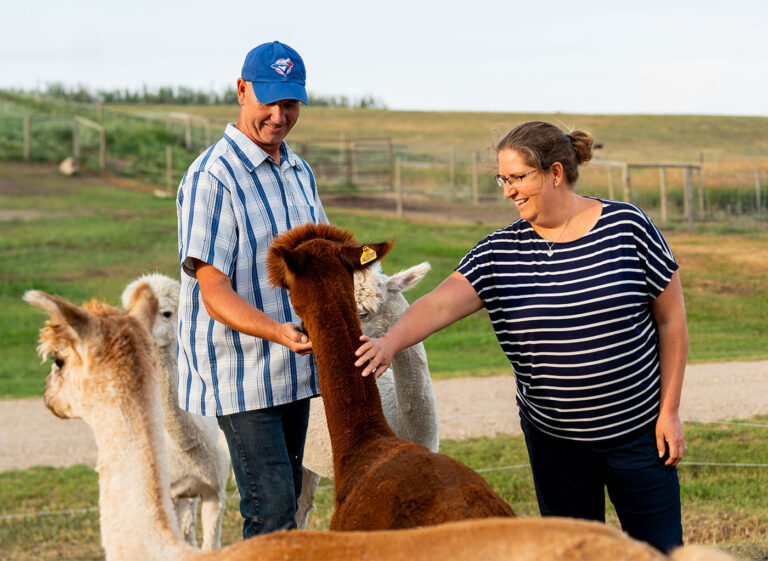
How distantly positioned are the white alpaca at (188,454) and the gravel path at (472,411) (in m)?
4.45

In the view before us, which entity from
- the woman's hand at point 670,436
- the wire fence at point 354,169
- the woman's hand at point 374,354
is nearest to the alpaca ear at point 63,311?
the woman's hand at point 374,354

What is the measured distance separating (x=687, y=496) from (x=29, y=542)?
5110 millimetres

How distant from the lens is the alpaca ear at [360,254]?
3.56 m

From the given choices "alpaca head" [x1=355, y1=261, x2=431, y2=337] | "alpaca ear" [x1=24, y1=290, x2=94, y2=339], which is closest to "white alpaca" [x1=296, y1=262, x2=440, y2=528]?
"alpaca head" [x1=355, y1=261, x2=431, y2=337]

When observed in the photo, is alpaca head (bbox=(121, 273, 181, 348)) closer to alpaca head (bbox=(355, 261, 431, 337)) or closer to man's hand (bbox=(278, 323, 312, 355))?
alpaca head (bbox=(355, 261, 431, 337))

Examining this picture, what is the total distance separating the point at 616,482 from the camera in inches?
139

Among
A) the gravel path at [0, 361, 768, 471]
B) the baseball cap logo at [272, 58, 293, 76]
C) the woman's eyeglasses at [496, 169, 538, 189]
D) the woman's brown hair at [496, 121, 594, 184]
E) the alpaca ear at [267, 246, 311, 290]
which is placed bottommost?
the gravel path at [0, 361, 768, 471]

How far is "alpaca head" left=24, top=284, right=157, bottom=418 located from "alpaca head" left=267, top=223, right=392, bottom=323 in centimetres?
75

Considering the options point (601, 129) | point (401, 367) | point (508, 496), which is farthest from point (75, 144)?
point (601, 129)

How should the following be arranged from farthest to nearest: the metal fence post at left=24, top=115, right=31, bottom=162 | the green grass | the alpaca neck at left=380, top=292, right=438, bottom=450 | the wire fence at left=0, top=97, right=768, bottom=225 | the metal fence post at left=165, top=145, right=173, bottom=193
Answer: the metal fence post at left=24, top=115, right=31, bottom=162 → the metal fence post at left=165, top=145, right=173, bottom=193 → the wire fence at left=0, top=97, right=768, bottom=225 → the green grass → the alpaca neck at left=380, top=292, right=438, bottom=450

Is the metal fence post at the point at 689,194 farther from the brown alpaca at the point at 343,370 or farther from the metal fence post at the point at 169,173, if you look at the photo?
the brown alpaca at the point at 343,370

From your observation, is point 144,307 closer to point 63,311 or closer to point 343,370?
point 63,311

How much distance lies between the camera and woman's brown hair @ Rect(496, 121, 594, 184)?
3.37 meters

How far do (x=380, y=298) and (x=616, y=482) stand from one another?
2.29m
